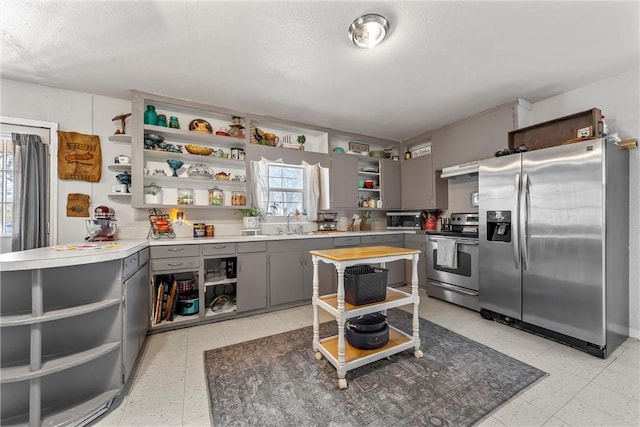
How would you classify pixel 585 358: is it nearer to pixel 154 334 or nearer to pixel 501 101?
pixel 501 101

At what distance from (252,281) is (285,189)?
4.88ft

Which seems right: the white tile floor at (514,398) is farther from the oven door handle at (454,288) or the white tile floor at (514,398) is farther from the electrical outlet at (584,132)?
the electrical outlet at (584,132)

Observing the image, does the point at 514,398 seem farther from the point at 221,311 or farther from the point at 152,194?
the point at 152,194

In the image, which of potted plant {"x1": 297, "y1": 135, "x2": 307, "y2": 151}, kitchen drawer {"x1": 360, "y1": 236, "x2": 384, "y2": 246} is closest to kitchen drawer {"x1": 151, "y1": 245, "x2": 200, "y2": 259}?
potted plant {"x1": 297, "y1": 135, "x2": 307, "y2": 151}

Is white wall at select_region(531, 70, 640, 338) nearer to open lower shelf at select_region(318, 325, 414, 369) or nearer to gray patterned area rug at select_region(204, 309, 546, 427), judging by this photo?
gray patterned area rug at select_region(204, 309, 546, 427)

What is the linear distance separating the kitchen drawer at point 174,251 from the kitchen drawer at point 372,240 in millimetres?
2276

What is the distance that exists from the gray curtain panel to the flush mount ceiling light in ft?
10.9

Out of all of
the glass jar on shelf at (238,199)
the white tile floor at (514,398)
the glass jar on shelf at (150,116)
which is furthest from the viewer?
the glass jar on shelf at (238,199)

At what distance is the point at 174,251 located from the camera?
2.63 metres

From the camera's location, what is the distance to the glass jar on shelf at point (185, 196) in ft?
10.2

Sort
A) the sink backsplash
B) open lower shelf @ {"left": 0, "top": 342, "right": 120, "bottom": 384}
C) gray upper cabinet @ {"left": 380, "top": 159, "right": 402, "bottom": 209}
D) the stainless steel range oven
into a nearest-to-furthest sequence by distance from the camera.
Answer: open lower shelf @ {"left": 0, "top": 342, "right": 120, "bottom": 384}
the stainless steel range oven
the sink backsplash
gray upper cabinet @ {"left": 380, "top": 159, "right": 402, "bottom": 209}

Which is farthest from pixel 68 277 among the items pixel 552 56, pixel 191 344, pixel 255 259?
pixel 552 56

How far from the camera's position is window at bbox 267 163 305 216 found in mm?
3736

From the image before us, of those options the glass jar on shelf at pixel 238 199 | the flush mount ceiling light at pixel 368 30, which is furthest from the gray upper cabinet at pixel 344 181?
the flush mount ceiling light at pixel 368 30
